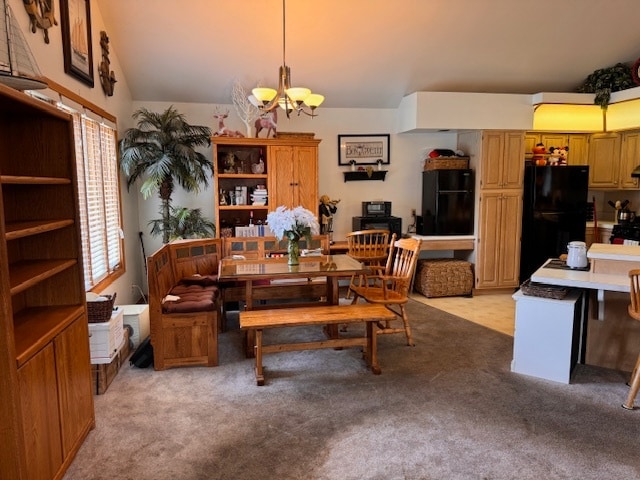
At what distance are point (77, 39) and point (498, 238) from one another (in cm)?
501

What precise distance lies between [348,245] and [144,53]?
3.05m

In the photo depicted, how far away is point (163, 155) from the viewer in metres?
4.81

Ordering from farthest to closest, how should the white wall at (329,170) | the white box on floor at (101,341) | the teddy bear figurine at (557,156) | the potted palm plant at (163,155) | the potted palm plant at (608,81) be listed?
the teddy bear figurine at (557,156), the potted palm plant at (608,81), the white wall at (329,170), the potted palm plant at (163,155), the white box on floor at (101,341)

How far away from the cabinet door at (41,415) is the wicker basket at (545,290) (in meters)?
3.06

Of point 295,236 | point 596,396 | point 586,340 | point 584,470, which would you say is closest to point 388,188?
point 295,236

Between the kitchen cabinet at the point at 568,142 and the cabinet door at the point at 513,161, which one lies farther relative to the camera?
the kitchen cabinet at the point at 568,142

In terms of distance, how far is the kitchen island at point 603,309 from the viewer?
11.0 feet

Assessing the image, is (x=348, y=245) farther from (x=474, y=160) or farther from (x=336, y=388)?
(x=336, y=388)

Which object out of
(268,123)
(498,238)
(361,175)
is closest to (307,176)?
(268,123)

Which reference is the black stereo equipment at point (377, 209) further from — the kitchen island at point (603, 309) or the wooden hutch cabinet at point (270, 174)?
the kitchen island at point (603, 309)

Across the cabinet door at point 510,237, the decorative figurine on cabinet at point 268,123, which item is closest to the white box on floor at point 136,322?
the decorative figurine on cabinet at point 268,123

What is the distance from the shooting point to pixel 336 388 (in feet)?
10.5

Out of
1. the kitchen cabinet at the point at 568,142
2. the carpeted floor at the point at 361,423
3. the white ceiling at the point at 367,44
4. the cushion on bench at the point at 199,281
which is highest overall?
the white ceiling at the point at 367,44

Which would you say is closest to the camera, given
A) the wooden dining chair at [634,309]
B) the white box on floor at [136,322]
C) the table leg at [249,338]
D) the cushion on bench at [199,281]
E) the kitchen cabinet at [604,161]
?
the wooden dining chair at [634,309]
